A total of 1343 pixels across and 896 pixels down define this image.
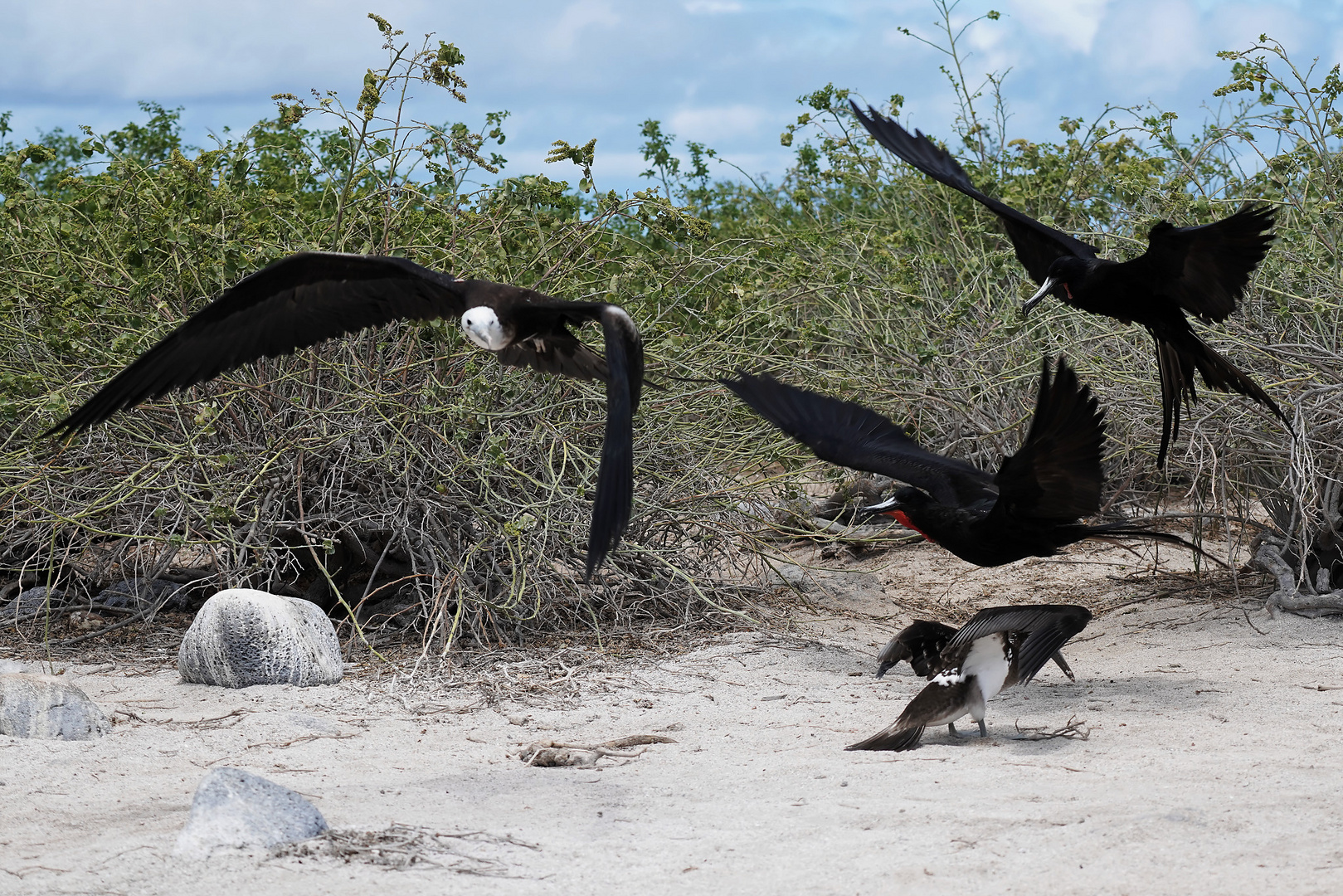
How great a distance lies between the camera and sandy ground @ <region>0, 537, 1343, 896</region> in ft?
8.63

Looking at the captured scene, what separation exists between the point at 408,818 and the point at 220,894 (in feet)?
1.69

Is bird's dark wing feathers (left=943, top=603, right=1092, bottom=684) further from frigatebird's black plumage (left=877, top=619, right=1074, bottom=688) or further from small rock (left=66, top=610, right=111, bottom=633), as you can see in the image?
small rock (left=66, top=610, right=111, bottom=633)

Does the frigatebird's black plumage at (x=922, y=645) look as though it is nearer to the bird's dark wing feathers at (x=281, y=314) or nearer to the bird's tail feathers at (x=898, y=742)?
the bird's tail feathers at (x=898, y=742)

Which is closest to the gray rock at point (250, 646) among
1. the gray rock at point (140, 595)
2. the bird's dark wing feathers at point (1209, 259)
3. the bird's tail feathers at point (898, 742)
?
the gray rock at point (140, 595)

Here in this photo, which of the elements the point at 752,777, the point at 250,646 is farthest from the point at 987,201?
the point at 250,646

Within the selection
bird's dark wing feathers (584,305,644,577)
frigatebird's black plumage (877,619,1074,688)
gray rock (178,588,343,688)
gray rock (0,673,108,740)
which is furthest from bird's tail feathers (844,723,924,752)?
gray rock (0,673,108,740)

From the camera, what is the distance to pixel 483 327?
12.4 feet

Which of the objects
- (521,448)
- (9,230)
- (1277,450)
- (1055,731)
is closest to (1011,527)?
(1055,731)

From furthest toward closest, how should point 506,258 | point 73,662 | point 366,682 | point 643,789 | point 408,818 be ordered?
point 506,258 → point 73,662 → point 366,682 → point 643,789 → point 408,818

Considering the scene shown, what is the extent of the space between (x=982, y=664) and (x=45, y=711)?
2.48m

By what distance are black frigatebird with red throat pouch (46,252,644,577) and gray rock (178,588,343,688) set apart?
704mm

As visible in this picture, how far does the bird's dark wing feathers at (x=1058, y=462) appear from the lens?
3475 millimetres

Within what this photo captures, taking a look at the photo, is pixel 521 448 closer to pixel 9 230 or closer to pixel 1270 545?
pixel 9 230

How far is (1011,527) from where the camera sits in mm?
3820
